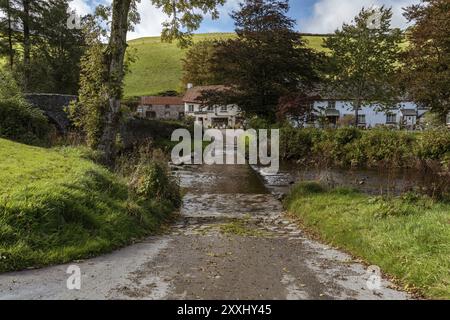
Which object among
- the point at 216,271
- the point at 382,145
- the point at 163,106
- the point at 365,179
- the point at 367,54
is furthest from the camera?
the point at 163,106

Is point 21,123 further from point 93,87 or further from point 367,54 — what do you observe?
point 367,54

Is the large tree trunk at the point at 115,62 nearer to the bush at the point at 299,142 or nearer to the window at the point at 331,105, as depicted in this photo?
the bush at the point at 299,142

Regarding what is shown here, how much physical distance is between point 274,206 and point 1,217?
886cm

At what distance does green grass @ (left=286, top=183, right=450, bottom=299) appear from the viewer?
19.2 feet

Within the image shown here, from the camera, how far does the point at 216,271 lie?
6.26 meters

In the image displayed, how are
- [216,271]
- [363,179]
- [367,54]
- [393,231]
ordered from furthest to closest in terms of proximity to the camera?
[367,54], [363,179], [393,231], [216,271]

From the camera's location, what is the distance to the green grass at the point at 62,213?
254 inches

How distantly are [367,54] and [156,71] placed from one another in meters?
65.3

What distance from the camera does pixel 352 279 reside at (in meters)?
6.07

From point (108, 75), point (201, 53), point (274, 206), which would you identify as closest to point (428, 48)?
point (274, 206)

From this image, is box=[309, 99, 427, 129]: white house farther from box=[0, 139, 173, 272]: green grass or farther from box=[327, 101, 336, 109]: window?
box=[0, 139, 173, 272]: green grass

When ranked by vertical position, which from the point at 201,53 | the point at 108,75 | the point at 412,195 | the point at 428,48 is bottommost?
the point at 412,195

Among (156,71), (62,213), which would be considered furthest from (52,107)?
(156,71)
